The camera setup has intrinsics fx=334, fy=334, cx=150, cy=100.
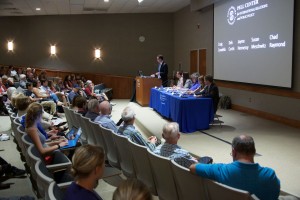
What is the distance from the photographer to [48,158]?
3574 mm

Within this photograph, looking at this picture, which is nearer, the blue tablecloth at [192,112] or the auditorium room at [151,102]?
the auditorium room at [151,102]

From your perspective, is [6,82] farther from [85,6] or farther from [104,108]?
[104,108]

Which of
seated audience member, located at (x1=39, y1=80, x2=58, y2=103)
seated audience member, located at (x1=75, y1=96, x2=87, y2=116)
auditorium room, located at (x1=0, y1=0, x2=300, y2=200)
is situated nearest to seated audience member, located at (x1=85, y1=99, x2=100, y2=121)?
auditorium room, located at (x1=0, y1=0, x2=300, y2=200)

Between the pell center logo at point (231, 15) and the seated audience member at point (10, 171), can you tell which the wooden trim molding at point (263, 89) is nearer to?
the pell center logo at point (231, 15)

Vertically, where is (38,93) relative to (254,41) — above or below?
below

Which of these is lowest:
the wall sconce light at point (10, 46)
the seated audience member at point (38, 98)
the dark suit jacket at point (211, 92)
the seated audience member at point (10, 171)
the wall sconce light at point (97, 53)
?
the seated audience member at point (10, 171)

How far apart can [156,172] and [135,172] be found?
603 millimetres

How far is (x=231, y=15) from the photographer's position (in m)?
9.91

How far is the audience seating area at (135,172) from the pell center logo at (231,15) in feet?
22.1

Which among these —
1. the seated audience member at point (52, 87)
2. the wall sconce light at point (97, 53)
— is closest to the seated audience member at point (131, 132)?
the seated audience member at point (52, 87)

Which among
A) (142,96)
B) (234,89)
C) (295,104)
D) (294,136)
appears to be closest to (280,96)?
(295,104)

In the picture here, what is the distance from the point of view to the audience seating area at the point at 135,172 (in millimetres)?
2088

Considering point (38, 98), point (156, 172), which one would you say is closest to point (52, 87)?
point (38, 98)

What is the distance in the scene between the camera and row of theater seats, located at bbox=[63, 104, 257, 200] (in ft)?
6.88
